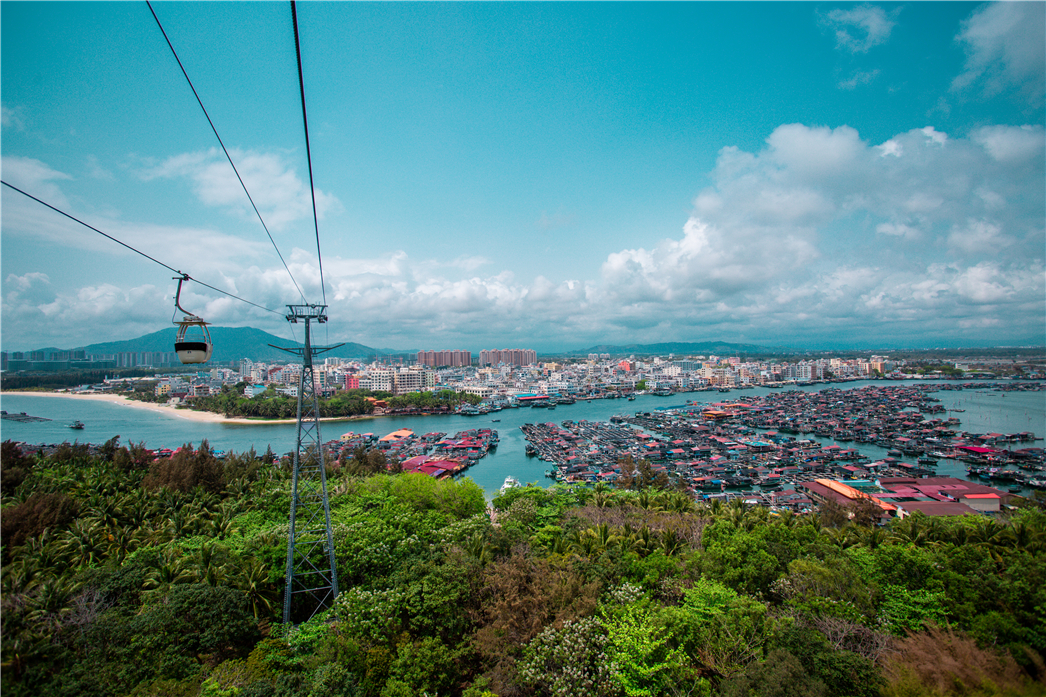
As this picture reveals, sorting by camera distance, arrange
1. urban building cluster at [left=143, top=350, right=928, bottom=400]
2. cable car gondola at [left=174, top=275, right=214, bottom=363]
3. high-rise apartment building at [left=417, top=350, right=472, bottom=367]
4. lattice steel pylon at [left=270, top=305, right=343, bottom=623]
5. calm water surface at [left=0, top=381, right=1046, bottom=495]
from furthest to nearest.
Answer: high-rise apartment building at [left=417, top=350, right=472, bottom=367]
urban building cluster at [left=143, top=350, right=928, bottom=400]
calm water surface at [left=0, top=381, right=1046, bottom=495]
lattice steel pylon at [left=270, top=305, right=343, bottom=623]
cable car gondola at [left=174, top=275, right=214, bottom=363]

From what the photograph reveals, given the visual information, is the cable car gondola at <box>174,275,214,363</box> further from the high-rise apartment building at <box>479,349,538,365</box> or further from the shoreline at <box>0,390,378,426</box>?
the high-rise apartment building at <box>479,349,538,365</box>

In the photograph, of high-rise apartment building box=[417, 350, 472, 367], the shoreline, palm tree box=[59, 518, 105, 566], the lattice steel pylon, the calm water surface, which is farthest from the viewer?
high-rise apartment building box=[417, 350, 472, 367]

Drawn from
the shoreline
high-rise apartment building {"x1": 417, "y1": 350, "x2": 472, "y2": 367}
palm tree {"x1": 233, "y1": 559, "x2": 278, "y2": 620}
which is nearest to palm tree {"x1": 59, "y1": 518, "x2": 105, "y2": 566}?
palm tree {"x1": 233, "y1": 559, "x2": 278, "y2": 620}

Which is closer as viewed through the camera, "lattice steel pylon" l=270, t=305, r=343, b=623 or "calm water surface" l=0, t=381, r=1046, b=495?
"lattice steel pylon" l=270, t=305, r=343, b=623

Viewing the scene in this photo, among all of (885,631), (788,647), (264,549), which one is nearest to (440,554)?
(264,549)

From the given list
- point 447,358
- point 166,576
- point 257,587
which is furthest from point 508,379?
point 166,576

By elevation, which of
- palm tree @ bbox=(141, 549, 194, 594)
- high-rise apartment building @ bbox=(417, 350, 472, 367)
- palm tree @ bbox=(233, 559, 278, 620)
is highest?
high-rise apartment building @ bbox=(417, 350, 472, 367)

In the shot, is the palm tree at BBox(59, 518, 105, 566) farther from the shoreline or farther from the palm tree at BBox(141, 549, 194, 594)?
the shoreline

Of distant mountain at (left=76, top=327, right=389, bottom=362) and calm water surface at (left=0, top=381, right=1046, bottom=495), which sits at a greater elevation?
distant mountain at (left=76, top=327, right=389, bottom=362)
